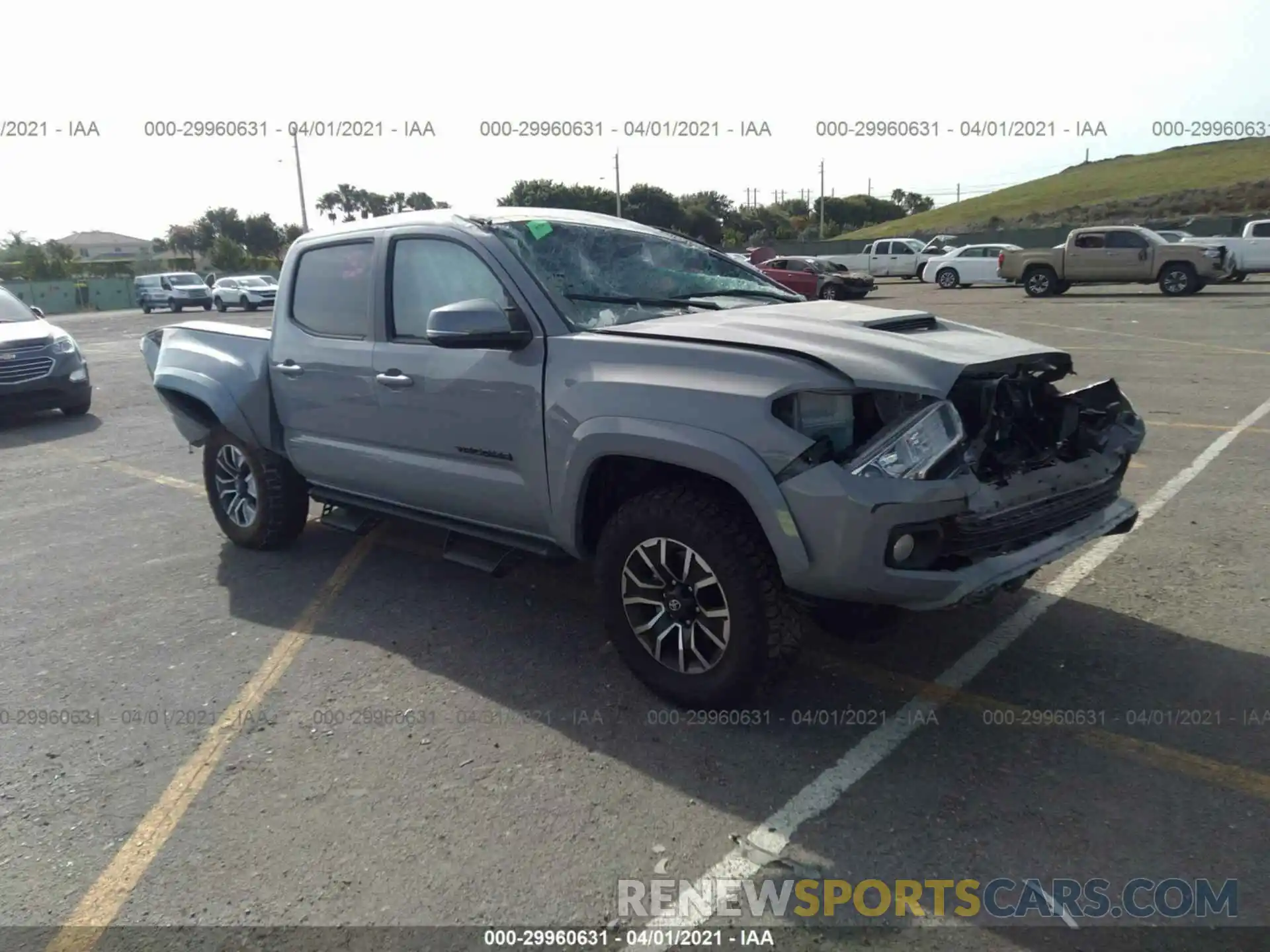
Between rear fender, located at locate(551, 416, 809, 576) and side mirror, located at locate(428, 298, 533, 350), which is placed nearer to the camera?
rear fender, located at locate(551, 416, 809, 576)

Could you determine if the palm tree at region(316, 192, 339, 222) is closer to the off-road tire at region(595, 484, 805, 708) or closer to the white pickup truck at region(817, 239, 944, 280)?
the white pickup truck at region(817, 239, 944, 280)

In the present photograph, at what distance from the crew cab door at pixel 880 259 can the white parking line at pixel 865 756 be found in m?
35.0

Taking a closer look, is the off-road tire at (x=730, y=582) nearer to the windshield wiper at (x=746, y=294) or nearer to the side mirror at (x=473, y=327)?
the side mirror at (x=473, y=327)

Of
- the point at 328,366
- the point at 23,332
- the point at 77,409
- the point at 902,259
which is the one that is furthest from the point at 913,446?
the point at 902,259

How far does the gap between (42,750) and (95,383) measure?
510 inches

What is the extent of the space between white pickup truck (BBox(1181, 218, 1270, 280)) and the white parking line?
23.7 meters

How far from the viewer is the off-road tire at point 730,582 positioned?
336 cm

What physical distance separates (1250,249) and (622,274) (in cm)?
2613

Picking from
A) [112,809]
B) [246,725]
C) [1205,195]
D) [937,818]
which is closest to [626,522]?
[937,818]

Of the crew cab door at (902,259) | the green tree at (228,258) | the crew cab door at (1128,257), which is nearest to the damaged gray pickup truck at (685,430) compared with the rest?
the crew cab door at (1128,257)

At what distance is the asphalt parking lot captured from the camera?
9.11 ft

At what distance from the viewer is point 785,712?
144 inches

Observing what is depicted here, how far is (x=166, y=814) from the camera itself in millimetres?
3229

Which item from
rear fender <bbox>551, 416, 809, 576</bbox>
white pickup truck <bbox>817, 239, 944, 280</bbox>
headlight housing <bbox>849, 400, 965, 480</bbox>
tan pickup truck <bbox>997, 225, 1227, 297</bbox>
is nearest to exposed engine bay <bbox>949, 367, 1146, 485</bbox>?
headlight housing <bbox>849, 400, 965, 480</bbox>
